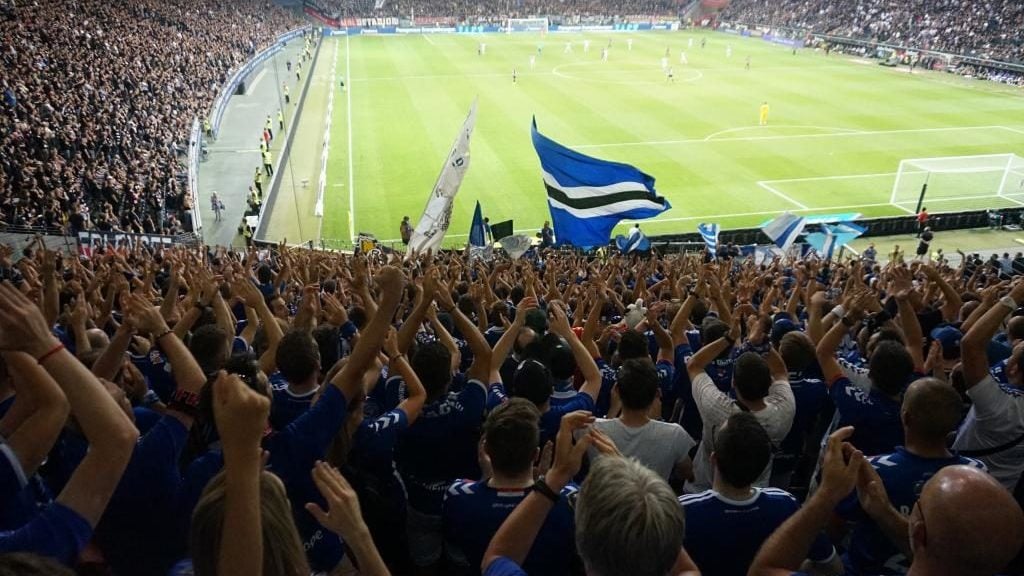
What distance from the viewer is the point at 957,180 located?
2714cm

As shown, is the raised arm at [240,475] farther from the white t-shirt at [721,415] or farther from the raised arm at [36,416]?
the white t-shirt at [721,415]

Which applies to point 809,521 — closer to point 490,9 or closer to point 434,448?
point 434,448

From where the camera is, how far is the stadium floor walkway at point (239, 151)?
23.7 metres

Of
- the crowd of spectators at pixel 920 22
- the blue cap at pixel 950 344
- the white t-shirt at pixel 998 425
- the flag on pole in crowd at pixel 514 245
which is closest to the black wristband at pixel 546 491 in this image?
the white t-shirt at pixel 998 425

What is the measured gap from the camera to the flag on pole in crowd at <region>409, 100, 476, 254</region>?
575 inches

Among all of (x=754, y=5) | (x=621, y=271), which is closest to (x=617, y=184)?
(x=621, y=271)

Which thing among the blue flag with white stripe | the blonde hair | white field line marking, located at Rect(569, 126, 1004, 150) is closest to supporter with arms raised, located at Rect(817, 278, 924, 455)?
the blonde hair

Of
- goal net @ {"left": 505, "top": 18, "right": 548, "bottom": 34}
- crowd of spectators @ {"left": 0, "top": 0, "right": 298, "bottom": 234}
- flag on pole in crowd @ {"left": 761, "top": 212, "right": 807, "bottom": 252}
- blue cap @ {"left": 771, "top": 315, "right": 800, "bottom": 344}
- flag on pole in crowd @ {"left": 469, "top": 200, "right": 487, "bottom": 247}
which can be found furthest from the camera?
goal net @ {"left": 505, "top": 18, "right": 548, "bottom": 34}

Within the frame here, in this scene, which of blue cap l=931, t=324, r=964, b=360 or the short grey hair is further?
blue cap l=931, t=324, r=964, b=360

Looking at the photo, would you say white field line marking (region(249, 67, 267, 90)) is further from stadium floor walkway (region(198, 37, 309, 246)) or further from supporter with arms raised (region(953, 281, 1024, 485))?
supporter with arms raised (region(953, 281, 1024, 485))

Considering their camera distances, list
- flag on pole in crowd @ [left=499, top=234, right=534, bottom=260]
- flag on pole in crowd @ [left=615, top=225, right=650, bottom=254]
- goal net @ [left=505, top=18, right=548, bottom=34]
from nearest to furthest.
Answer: flag on pole in crowd @ [left=499, top=234, right=534, bottom=260] → flag on pole in crowd @ [left=615, top=225, right=650, bottom=254] → goal net @ [left=505, top=18, right=548, bottom=34]

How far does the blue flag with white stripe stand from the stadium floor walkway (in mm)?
12791

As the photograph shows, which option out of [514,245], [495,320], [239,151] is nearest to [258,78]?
[239,151]

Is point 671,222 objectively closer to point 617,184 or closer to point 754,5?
point 617,184
